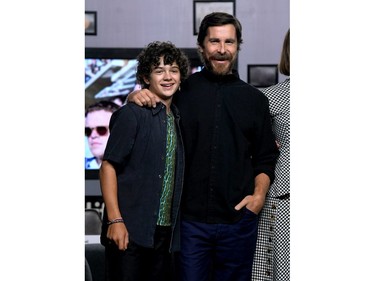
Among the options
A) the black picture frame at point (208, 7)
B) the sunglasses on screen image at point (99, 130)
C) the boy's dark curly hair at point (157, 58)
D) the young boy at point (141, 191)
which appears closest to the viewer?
the young boy at point (141, 191)

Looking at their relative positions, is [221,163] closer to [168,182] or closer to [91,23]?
[168,182]

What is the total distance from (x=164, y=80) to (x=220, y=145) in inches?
10.5

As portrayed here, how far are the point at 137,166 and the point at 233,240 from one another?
396mm

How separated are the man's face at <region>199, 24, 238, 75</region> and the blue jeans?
1.49ft

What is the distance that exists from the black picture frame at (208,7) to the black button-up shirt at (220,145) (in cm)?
226

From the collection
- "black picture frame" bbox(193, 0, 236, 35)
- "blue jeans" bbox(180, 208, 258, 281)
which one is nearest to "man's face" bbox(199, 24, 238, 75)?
"blue jeans" bbox(180, 208, 258, 281)

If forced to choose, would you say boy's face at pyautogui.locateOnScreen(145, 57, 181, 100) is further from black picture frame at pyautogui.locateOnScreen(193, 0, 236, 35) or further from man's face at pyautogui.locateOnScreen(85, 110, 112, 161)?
man's face at pyautogui.locateOnScreen(85, 110, 112, 161)

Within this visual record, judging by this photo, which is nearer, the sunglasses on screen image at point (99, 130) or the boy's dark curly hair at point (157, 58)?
the boy's dark curly hair at point (157, 58)

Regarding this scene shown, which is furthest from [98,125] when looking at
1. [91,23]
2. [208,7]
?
[208,7]

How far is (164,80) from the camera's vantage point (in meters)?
2.12

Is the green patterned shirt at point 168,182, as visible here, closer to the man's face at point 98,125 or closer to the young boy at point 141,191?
the young boy at point 141,191

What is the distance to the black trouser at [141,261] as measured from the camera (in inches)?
80.2

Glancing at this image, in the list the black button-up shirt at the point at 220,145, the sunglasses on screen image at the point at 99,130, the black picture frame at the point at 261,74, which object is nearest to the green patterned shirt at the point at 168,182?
the black button-up shirt at the point at 220,145
